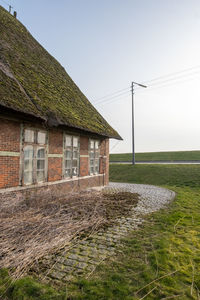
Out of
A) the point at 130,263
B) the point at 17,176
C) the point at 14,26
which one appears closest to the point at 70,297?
the point at 130,263

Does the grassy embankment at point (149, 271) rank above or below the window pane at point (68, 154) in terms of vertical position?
below

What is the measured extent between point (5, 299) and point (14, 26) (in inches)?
509

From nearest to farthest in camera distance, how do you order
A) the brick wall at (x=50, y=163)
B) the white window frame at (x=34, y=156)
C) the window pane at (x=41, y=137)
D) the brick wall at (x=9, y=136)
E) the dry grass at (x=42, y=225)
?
the dry grass at (x=42, y=225), the brick wall at (x=9, y=136), the brick wall at (x=50, y=163), the white window frame at (x=34, y=156), the window pane at (x=41, y=137)

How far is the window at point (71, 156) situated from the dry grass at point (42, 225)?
8.44ft

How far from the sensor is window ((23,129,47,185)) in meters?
6.99

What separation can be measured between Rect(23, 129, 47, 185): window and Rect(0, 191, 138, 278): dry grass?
4.49 feet

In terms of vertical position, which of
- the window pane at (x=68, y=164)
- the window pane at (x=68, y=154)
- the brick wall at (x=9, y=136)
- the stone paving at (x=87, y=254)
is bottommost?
the stone paving at (x=87, y=254)

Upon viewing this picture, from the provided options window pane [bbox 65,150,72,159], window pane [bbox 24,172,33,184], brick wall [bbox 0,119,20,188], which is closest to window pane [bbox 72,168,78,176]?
window pane [bbox 65,150,72,159]

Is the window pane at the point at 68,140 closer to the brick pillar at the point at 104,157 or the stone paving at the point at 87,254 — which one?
the brick pillar at the point at 104,157

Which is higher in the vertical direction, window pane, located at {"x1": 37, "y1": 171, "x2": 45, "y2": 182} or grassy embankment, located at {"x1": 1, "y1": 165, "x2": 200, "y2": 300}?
window pane, located at {"x1": 37, "y1": 171, "x2": 45, "y2": 182}

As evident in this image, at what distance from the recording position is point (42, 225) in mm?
4363

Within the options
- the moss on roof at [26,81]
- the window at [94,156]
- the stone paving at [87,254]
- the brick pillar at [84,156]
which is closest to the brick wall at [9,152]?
the moss on roof at [26,81]

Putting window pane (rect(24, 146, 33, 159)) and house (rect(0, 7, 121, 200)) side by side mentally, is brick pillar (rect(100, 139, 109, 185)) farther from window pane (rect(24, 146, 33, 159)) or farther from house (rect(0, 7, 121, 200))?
window pane (rect(24, 146, 33, 159))

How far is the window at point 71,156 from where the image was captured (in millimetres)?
9156
